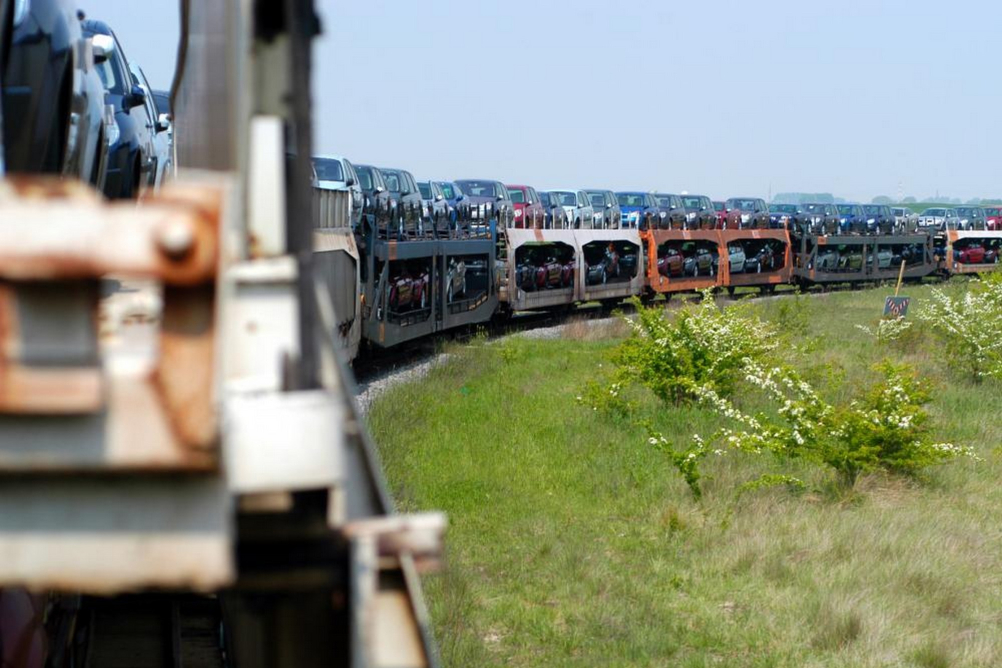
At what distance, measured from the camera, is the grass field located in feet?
24.5

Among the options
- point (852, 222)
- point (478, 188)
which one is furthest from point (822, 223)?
point (478, 188)

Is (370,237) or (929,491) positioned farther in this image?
(370,237)

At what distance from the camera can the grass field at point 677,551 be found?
7.46 m

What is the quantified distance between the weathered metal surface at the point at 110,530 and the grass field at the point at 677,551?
5.37m

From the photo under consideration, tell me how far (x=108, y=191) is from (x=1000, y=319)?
15.5 metres

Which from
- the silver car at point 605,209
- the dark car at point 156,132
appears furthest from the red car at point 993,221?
the dark car at point 156,132

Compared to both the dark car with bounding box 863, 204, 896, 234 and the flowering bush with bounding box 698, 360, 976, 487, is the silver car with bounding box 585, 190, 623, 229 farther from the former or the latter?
the flowering bush with bounding box 698, 360, 976, 487

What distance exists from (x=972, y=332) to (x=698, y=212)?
23.3 meters

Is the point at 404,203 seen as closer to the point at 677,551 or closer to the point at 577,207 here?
the point at 677,551

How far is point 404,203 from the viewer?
2125 centimetres

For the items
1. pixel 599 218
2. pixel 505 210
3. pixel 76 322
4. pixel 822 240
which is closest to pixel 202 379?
pixel 76 322

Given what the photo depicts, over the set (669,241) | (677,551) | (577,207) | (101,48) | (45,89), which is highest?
(101,48)

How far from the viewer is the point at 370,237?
1842 cm

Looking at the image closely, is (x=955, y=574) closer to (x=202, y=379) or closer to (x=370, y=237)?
(x=202, y=379)
